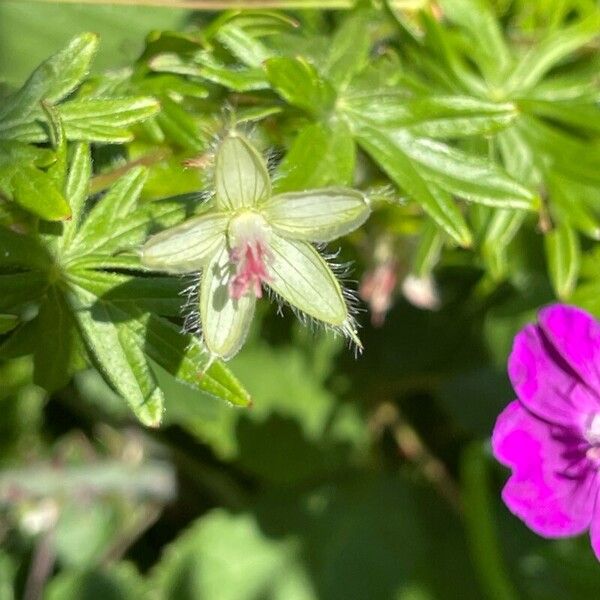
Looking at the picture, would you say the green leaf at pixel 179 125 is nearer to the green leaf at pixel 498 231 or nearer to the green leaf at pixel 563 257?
the green leaf at pixel 498 231

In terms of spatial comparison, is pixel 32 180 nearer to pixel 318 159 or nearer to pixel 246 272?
pixel 246 272

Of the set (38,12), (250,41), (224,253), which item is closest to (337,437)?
(38,12)

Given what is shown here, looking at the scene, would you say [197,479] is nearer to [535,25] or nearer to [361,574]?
[361,574]

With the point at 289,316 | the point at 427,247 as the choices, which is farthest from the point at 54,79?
the point at 289,316

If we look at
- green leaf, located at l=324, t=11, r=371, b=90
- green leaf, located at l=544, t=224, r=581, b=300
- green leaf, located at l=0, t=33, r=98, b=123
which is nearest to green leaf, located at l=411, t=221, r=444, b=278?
green leaf, located at l=544, t=224, r=581, b=300

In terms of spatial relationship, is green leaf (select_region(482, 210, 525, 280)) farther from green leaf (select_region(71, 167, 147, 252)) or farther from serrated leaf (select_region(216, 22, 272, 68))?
green leaf (select_region(71, 167, 147, 252))

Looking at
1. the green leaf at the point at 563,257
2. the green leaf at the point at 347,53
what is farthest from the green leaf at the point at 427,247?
the green leaf at the point at 347,53
